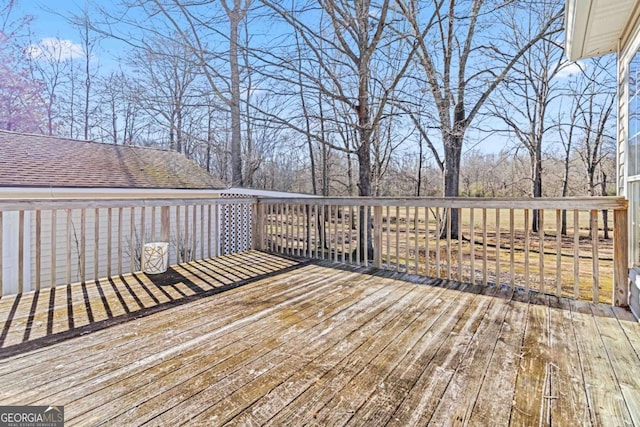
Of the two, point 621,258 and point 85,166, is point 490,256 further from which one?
point 85,166

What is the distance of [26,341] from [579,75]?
1506cm

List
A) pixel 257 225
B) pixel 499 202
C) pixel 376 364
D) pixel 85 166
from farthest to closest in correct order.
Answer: pixel 85 166, pixel 257 225, pixel 499 202, pixel 376 364

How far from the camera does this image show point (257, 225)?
19.2ft

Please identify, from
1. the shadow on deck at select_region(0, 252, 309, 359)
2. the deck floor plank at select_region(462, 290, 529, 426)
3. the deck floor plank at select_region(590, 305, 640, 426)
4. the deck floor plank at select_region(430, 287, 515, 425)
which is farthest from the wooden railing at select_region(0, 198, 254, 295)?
the deck floor plank at select_region(590, 305, 640, 426)

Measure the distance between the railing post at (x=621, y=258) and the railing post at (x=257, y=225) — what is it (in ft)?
15.1

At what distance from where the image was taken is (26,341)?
2.28 meters

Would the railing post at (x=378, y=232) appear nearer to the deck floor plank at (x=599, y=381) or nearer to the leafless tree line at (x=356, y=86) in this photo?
the deck floor plank at (x=599, y=381)

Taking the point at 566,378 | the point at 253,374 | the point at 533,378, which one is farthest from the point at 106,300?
the point at 566,378

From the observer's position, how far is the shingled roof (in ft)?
23.4

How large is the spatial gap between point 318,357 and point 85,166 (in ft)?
28.9

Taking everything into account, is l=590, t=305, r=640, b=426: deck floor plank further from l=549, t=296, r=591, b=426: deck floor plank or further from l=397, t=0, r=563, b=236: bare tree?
l=397, t=0, r=563, b=236: bare tree

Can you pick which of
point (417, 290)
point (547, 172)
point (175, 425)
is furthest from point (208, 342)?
point (547, 172)

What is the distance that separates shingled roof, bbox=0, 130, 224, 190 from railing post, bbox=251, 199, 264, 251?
4.15m

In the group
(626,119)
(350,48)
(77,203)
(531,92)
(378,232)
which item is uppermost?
(531,92)
